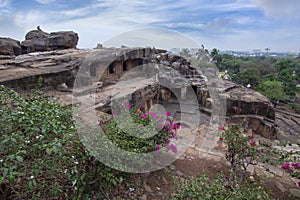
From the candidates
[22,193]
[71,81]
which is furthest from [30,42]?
[22,193]

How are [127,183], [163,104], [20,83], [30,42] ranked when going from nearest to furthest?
[127,183] < [20,83] < [163,104] < [30,42]

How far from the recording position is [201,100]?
983 cm

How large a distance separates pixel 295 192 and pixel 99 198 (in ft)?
12.4

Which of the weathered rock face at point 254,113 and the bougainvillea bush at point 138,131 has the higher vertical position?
the bougainvillea bush at point 138,131

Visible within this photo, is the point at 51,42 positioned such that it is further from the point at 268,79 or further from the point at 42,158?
the point at 268,79

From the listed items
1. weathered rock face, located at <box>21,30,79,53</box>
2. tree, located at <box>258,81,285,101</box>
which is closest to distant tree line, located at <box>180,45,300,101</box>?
tree, located at <box>258,81,285,101</box>

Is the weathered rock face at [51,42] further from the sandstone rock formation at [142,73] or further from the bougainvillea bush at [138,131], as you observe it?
the bougainvillea bush at [138,131]

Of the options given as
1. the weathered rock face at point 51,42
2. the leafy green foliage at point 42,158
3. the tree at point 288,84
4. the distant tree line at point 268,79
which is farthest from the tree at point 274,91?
the leafy green foliage at point 42,158

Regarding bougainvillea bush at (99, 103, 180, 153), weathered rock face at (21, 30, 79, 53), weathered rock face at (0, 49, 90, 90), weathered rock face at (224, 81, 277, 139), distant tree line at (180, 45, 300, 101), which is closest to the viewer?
bougainvillea bush at (99, 103, 180, 153)

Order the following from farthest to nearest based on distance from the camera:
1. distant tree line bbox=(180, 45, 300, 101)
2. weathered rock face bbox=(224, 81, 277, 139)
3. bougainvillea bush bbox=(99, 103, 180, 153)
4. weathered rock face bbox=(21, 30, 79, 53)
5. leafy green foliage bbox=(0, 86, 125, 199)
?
distant tree line bbox=(180, 45, 300, 101), weathered rock face bbox=(21, 30, 79, 53), weathered rock face bbox=(224, 81, 277, 139), bougainvillea bush bbox=(99, 103, 180, 153), leafy green foliage bbox=(0, 86, 125, 199)

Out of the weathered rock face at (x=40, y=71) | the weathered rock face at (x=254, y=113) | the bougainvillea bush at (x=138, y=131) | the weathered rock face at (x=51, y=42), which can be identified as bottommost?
the weathered rock face at (x=254, y=113)

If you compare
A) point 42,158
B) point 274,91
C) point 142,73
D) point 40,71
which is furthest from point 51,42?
point 274,91

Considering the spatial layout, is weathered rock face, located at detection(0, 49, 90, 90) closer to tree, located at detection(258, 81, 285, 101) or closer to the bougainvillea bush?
the bougainvillea bush

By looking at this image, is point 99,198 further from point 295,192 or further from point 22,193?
point 295,192
